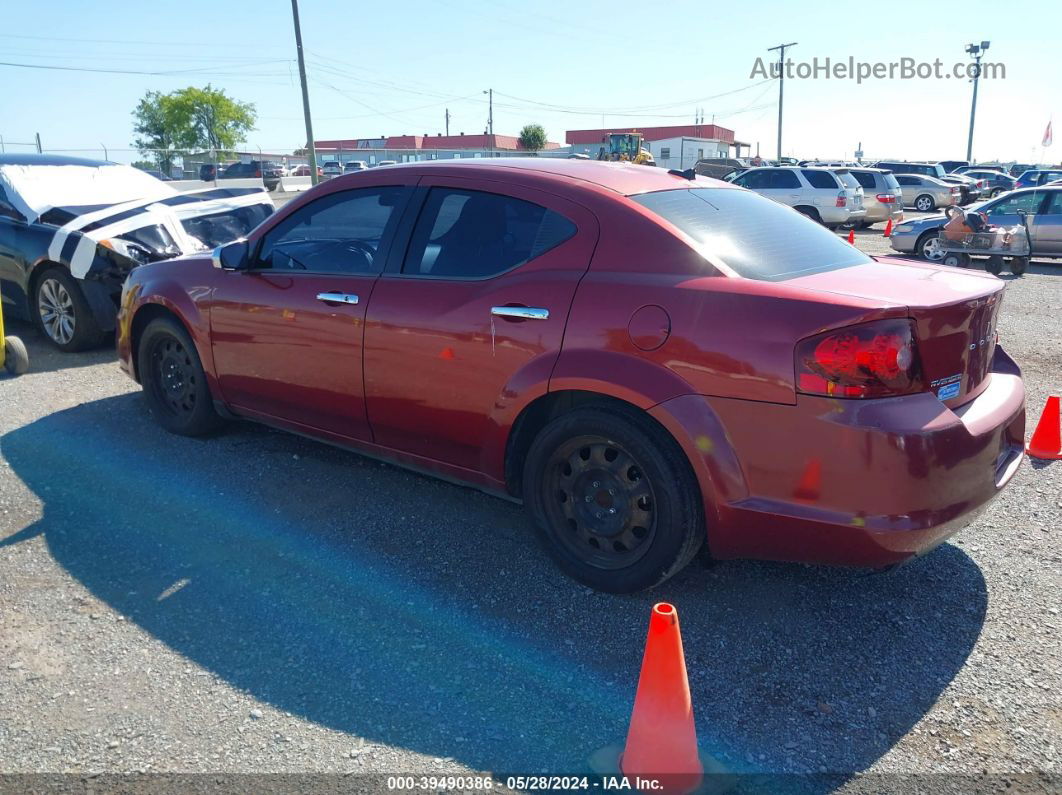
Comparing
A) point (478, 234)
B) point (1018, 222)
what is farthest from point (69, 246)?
point (1018, 222)

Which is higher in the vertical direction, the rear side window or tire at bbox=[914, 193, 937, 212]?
the rear side window

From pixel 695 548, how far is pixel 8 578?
115 inches

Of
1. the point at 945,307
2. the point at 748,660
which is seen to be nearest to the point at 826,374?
the point at 945,307

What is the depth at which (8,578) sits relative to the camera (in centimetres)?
370

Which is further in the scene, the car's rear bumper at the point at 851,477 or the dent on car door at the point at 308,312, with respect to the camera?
the dent on car door at the point at 308,312

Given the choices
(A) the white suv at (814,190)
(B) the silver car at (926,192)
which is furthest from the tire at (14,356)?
(B) the silver car at (926,192)

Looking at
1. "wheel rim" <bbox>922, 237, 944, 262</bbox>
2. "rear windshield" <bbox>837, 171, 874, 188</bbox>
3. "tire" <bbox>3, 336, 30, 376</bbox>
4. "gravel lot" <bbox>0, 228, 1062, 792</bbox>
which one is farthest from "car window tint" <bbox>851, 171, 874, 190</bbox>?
"tire" <bbox>3, 336, 30, 376</bbox>

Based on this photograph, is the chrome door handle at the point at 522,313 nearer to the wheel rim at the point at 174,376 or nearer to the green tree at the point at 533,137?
the wheel rim at the point at 174,376

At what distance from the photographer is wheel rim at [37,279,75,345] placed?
750 centimetres

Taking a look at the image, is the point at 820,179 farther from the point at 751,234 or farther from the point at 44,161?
the point at 751,234

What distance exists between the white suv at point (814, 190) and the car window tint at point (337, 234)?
59.3 ft

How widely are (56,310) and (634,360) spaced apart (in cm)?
640

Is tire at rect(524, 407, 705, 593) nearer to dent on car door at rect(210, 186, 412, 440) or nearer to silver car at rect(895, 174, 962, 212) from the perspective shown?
dent on car door at rect(210, 186, 412, 440)

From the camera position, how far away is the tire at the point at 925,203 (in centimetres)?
2975
